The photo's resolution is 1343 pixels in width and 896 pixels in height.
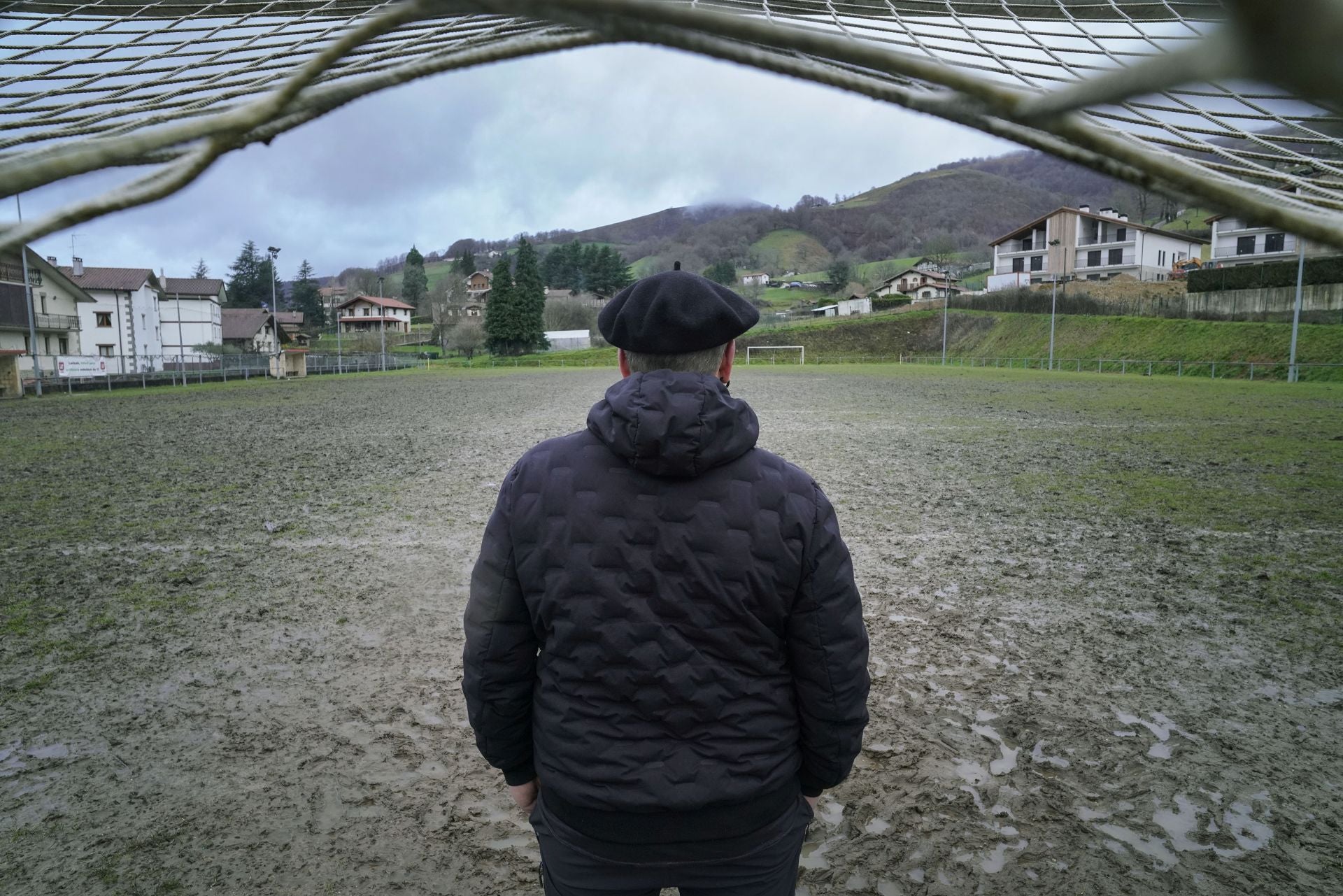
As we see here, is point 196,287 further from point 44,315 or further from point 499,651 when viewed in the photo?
point 499,651

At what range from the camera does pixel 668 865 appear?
1666mm

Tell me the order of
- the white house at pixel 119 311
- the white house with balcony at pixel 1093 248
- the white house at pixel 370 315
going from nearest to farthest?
the white house at pixel 119 311
the white house with balcony at pixel 1093 248
the white house at pixel 370 315

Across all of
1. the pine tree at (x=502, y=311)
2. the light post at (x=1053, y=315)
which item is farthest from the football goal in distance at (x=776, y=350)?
the pine tree at (x=502, y=311)

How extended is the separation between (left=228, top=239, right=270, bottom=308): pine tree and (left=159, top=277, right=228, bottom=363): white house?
27.6 m

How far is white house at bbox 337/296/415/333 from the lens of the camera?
86.2 m

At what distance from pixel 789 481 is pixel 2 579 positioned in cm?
641

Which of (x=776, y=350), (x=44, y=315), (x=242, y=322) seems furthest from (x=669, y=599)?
(x=242, y=322)

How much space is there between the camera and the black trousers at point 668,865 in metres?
1.67

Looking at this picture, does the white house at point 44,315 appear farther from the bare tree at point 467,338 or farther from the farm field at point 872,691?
the bare tree at point 467,338

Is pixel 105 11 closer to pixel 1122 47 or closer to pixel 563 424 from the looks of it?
pixel 1122 47

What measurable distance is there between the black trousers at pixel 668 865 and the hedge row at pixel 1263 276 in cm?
3625

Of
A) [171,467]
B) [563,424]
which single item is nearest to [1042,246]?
[563,424]

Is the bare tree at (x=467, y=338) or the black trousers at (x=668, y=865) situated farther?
the bare tree at (x=467, y=338)

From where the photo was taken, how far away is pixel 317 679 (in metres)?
4.14
